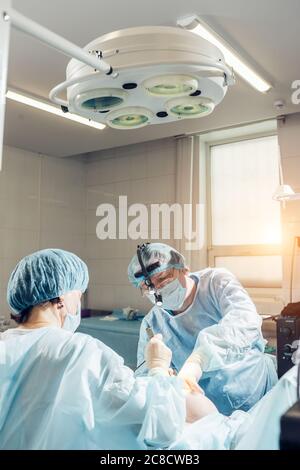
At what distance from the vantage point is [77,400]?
2.52 feet

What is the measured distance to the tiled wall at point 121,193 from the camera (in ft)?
8.48

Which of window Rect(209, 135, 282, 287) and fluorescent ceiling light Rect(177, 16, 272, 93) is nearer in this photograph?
fluorescent ceiling light Rect(177, 16, 272, 93)

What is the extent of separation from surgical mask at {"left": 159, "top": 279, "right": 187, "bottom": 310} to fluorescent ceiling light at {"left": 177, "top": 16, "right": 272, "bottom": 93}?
2.56 feet

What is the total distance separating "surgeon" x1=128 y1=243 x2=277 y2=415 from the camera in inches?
48.3

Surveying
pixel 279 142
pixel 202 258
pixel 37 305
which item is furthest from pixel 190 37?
pixel 202 258

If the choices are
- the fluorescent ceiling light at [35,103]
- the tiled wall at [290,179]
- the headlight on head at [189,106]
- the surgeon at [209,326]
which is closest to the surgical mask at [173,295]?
A: the surgeon at [209,326]

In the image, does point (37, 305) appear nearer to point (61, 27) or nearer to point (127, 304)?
point (61, 27)

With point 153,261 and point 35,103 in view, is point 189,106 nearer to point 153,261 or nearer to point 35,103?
point 153,261

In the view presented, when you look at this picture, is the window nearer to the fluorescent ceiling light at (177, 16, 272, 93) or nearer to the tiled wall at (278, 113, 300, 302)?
the tiled wall at (278, 113, 300, 302)

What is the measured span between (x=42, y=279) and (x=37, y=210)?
1676mm

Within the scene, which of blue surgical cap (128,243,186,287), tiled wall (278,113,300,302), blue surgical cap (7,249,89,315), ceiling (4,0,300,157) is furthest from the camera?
tiled wall (278,113,300,302)

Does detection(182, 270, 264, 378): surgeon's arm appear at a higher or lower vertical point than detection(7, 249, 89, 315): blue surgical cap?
lower

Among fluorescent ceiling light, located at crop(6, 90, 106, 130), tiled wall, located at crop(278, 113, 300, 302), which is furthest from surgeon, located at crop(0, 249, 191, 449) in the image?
tiled wall, located at crop(278, 113, 300, 302)

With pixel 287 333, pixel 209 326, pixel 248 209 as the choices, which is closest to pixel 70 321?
pixel 209 326
